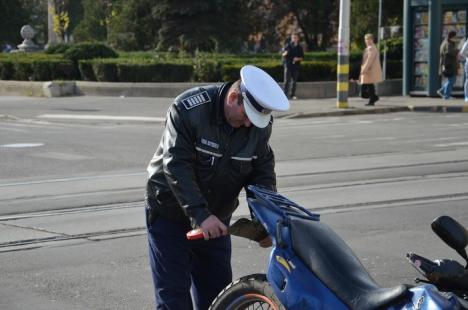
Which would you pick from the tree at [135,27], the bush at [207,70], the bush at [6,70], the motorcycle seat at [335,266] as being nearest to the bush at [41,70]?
the bush at [6,70]

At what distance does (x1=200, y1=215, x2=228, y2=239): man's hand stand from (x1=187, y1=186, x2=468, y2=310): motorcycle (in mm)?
38

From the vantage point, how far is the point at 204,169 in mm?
4527

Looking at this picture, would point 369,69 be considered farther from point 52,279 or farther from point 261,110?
point 261,110

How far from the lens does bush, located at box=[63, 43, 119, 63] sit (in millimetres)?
29281

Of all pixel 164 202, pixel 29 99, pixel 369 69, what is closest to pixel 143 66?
pixel 29 99

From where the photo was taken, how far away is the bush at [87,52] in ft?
96.1

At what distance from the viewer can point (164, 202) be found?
4594 millimetres

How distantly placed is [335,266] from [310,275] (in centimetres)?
12

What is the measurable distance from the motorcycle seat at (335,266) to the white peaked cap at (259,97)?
537mm

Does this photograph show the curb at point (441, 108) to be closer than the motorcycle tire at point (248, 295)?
No

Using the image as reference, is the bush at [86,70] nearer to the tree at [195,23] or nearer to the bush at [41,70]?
the bush at [41,70]

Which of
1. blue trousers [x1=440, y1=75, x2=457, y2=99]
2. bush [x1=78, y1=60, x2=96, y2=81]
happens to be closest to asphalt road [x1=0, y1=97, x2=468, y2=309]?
blue trousers [x1=440, y1=75, x2=457, y2=99]

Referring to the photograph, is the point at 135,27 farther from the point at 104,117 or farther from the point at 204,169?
the point at 204,169

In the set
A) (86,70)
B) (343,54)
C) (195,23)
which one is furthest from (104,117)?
(195,23)
